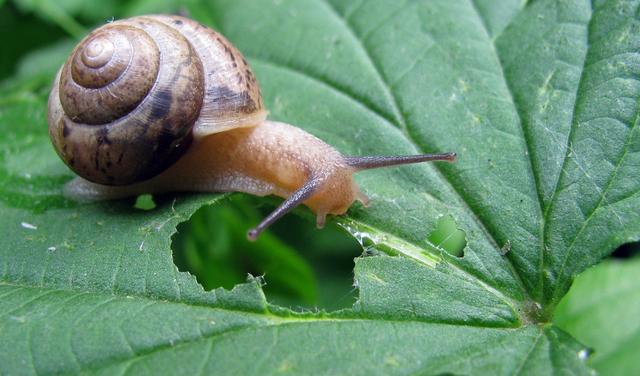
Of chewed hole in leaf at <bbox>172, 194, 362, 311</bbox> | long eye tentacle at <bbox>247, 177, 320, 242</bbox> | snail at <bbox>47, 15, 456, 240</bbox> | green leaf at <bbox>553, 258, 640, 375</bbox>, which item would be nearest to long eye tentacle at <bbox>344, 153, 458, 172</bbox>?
snail at <bbox>47, 15, 456, 240</bbox>

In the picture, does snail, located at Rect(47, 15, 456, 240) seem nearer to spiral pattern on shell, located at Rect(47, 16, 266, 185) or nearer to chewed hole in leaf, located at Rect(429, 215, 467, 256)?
spiral pattern on shell, located at Rect(47, 16, 266, 185)

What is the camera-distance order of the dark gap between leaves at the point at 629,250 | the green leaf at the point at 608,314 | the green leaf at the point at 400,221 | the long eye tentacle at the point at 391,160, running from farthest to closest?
Result: 1. the dark gap between leaves at the point at 629,250
2. the green leaf at the point at 608,314
3. the long eye tentacle at the point at 391,160
4. the green leaf at the point at 400,221

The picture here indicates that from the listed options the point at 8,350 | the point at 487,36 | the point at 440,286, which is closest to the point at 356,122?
the point at 487,36

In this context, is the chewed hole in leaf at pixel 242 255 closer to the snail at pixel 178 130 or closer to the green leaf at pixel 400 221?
the green leaf at pixel 400 221

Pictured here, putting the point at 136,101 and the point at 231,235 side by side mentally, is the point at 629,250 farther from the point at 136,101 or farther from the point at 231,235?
the point at 136,101

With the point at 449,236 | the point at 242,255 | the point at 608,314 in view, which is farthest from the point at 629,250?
the point at 242,255

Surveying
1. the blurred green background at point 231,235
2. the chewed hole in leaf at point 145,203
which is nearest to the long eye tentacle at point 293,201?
the blurred green background at point 231,235

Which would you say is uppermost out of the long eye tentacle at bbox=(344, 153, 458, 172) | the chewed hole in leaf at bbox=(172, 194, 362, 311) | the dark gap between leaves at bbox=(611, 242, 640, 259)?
the long eye tentacle at bbox=(344, 153, 458, 172)

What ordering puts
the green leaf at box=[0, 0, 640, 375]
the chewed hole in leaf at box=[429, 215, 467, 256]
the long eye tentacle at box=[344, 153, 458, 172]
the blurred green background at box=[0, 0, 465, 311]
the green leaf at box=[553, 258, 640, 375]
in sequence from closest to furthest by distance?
the green leaf at box=[0, 0, 640, 375] → the chewed hole in leaf at box=[429, 215, 467, 256] → the long eye tentacle at box=[344, 153, 458, 172] → the green leaf at box=[553, 258, 640, 375] → the blurred green background at box=[0, 0, 465, 311]
